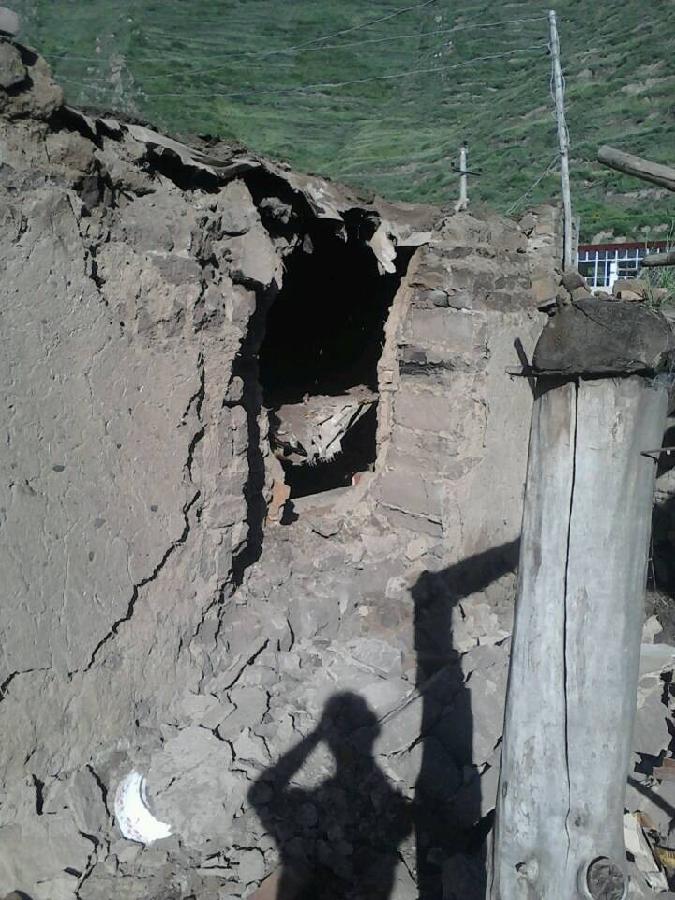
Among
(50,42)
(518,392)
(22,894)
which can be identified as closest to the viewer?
(22,894)

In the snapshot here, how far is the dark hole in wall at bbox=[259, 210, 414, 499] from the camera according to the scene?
6371 millimetres

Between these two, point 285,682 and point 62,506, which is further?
point 285,682

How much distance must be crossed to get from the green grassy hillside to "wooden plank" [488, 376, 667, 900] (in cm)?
1748

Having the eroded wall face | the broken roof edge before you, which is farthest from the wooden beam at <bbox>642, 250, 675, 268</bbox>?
the broken roof edge

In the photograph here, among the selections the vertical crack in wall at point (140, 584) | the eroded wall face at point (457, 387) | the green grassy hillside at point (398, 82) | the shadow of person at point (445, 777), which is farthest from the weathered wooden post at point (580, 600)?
the green grassy hillside at point (398, 82)

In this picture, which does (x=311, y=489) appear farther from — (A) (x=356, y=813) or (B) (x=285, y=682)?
Answer: (A) (x=356, y=813)

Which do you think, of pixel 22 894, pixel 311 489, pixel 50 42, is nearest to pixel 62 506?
pixel 22 894

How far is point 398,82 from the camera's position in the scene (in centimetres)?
3206

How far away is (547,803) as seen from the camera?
1.63 metres

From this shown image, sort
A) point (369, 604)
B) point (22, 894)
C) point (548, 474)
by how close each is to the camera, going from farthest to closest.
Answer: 1. point (369, 604)
2. point (22, 894)
3. point (548, 474)

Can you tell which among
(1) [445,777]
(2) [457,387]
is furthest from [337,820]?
(2) [457,387]

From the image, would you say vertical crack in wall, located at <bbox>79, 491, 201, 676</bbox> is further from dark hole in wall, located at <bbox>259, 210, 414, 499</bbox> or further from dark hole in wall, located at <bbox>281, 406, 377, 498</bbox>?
dark hole in wall, located at <bbox>281, 406, 377, 498</bbox>

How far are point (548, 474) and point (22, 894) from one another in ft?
7.95

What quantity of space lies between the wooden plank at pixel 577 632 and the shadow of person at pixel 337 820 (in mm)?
1257
